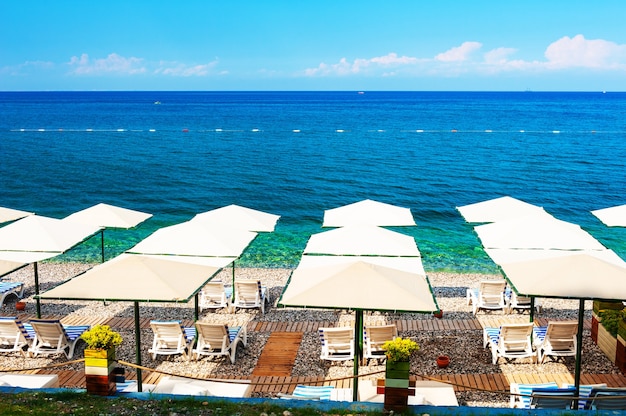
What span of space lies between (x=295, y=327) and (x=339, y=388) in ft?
13.5

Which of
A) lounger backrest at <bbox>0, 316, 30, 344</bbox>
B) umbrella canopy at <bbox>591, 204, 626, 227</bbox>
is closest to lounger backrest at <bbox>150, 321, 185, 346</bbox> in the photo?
lounger backrest at <bbox>0, 316, 30, 344</bbox>

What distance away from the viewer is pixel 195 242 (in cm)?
1263

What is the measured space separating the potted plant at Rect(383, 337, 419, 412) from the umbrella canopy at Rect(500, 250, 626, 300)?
2229 millimetres

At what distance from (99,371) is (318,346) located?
16.8ft

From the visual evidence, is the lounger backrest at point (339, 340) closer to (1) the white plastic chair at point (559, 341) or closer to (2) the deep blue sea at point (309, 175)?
(1) the white plastic chair at point (559, 341)

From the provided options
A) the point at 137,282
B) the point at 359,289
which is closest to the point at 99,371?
the point at 137,282

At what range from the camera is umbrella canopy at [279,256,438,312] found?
8.72 meters

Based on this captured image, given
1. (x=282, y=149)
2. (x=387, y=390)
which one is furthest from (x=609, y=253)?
(x=282, y=149)

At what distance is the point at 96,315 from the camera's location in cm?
1453

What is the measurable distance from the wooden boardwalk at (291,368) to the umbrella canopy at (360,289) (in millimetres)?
1130

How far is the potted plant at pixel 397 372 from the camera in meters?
7.69

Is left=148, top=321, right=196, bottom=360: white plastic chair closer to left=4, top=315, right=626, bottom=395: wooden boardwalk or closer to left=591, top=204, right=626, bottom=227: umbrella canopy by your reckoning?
left=4, top=315, right=626, bottom=395: wooden boardwalk

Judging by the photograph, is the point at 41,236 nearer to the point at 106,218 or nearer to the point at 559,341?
the point at 106,218

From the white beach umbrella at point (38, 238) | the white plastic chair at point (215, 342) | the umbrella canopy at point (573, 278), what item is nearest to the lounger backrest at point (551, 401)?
the umbrella canopy at point (573, 278)
